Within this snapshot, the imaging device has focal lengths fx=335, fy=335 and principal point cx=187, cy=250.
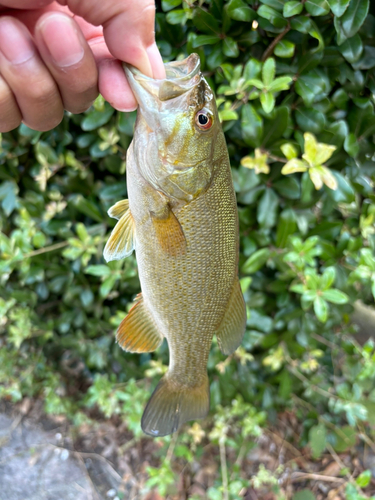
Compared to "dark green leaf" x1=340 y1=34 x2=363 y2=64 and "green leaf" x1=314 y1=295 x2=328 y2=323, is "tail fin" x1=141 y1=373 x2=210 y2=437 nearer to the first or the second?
"green leaf" x1=314 y1=295 x2=328 y2=323

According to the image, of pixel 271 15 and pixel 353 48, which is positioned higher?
pixel 271 15

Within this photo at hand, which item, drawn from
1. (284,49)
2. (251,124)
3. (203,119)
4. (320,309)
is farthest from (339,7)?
(320,309)

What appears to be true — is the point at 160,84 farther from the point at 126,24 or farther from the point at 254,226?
the point at 254,226

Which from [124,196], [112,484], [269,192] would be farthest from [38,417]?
[269,192]

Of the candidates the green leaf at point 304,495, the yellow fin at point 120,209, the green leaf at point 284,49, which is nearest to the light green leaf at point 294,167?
the green leaf at point 284,49

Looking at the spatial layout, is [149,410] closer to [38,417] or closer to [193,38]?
[193,38]

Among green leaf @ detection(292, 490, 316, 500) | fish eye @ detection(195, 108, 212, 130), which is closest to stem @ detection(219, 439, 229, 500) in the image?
green leaf @ detection(292, 490, 316, 500)
